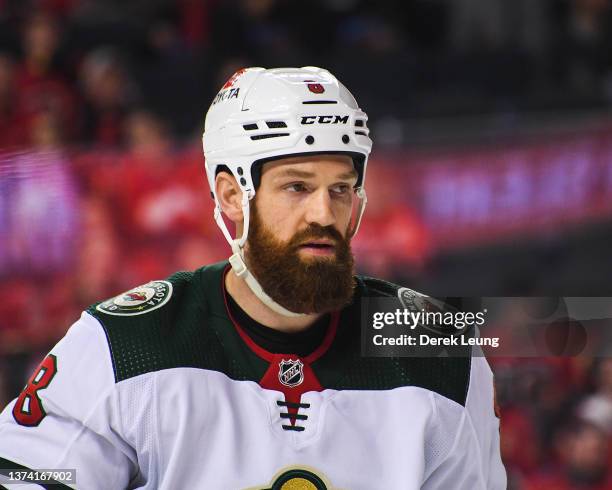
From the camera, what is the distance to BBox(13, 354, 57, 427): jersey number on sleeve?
1.95m

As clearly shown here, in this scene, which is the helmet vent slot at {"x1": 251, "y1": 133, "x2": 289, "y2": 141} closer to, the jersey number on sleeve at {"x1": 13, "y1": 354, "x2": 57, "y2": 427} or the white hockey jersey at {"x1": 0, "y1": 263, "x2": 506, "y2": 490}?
the white hockey jersey at {"x1": 0, "y1": 263, "x2": 506, "y2": 490}

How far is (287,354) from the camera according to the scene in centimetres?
211

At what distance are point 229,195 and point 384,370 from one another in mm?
463

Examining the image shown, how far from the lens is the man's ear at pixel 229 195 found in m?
2.17

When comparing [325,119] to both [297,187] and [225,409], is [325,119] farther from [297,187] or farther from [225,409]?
[225,409]

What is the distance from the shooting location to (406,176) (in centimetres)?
436

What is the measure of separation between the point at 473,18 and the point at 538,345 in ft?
12.6

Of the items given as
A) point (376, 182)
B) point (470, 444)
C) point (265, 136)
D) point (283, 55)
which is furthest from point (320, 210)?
point (283, 55)

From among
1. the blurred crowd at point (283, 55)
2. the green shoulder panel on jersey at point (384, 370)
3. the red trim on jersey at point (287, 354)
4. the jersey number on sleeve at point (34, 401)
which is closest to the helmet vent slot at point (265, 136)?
the red trim on jersey at point (287, 354)

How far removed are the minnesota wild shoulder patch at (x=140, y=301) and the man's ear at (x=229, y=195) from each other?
7.4 inches

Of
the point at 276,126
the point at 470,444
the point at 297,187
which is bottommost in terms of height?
the point at 470,444

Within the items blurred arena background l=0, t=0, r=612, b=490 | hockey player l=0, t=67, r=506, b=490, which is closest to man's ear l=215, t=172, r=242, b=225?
hockey player l=0, t=67, r=506, b=490

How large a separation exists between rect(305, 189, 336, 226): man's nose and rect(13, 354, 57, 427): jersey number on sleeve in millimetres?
536

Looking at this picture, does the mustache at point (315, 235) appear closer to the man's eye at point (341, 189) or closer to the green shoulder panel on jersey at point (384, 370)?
the man's eye at point (341, 189)
